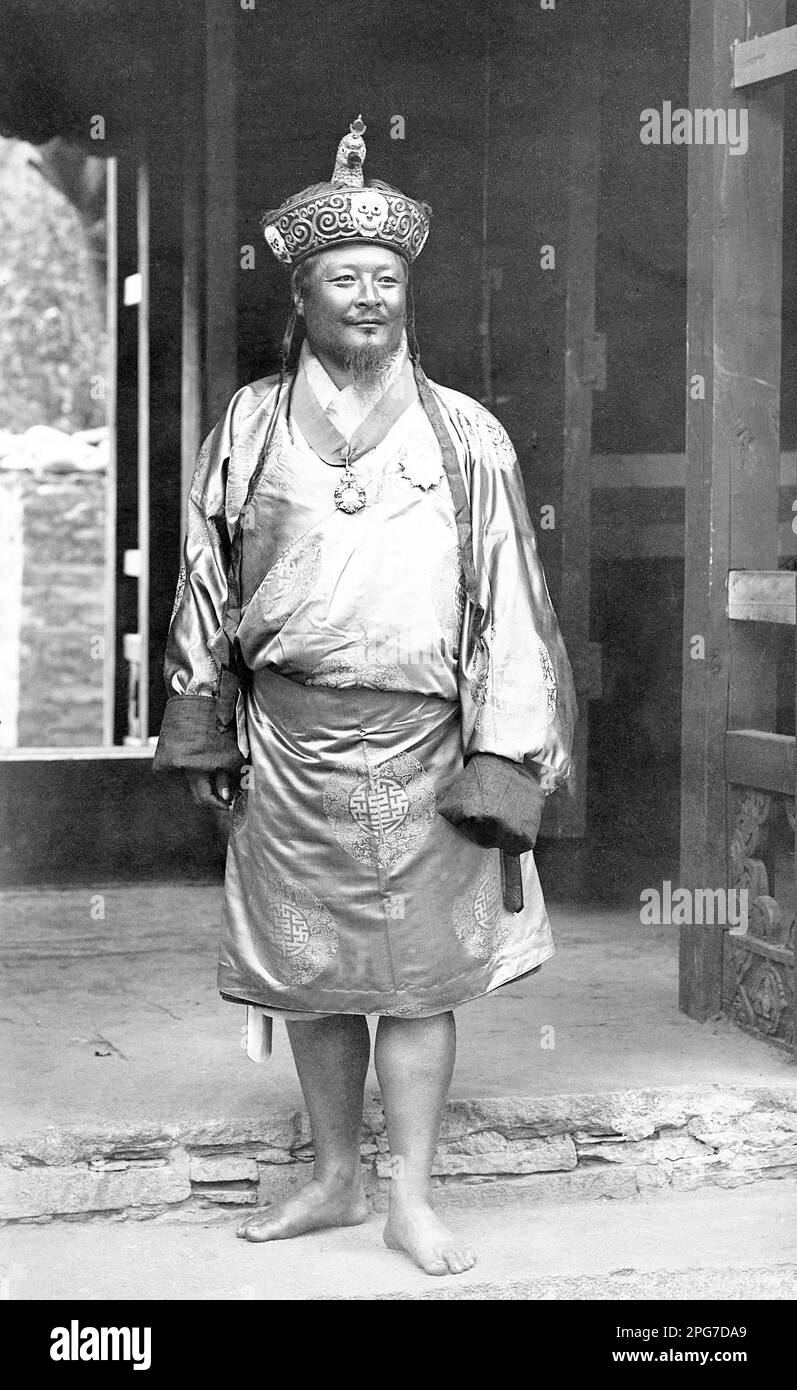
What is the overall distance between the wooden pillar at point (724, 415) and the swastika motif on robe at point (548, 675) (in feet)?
3.64

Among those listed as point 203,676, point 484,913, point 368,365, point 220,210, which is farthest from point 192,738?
point 220,210

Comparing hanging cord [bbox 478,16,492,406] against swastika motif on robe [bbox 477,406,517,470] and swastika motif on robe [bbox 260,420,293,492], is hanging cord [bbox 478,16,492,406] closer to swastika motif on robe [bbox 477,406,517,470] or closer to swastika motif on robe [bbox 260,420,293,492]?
swastika motif on robe [bbox 477,406,517,470]

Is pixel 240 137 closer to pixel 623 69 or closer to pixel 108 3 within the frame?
pixel 108 3

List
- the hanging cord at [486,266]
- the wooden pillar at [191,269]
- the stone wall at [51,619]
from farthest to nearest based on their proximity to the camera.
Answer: the stone wall at [51,619] < the wooden pillar at [191,269] < the hanging cord at [486,266]

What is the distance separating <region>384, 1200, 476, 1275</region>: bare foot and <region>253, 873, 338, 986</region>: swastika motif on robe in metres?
0.49

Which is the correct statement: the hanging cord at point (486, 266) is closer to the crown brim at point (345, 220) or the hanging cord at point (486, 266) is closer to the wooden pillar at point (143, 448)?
the wooden pillar at point (143, 448)

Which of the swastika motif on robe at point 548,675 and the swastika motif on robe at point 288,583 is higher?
the swastika motif on robe at point 288,583

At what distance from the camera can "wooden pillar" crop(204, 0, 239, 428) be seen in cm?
566

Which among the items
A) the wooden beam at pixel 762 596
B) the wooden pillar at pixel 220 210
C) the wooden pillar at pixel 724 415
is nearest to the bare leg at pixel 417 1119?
the wooden pillar at pixel 724 415

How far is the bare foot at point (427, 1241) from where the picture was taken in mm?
3293

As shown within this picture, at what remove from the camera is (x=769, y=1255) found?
346 cm

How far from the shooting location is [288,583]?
3270mm

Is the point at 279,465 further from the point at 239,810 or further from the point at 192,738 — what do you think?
the point at 239,810

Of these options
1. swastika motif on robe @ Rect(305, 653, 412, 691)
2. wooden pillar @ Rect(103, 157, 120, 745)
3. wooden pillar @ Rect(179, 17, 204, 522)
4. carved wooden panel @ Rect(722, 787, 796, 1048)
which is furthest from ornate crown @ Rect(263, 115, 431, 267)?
wooden pillar @ Rect(103, 157, 120, 745)
